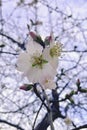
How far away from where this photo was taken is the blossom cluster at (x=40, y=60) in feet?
4.99

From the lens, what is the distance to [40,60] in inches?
63.1

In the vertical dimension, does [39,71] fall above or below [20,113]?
above


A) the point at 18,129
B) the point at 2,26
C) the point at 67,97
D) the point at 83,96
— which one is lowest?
the point at 18,129

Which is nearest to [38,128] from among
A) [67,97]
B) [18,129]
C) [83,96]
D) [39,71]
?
[18,129]

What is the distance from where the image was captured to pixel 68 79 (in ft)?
18.7

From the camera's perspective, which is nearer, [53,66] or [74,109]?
[53,66]

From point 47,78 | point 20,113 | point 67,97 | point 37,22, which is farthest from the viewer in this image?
point 20,113

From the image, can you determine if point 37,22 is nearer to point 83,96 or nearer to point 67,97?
point 83,96

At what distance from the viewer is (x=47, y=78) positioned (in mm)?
1541

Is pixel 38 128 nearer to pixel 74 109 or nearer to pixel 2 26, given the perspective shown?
pixel 74 109

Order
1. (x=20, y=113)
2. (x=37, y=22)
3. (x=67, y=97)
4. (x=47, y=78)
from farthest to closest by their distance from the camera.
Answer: (x=20, y=113) → (x=37, y=22) → (x=67, y=97) → (x=47, y=78)

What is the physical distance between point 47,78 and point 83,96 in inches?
165

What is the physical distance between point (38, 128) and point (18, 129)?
0.33 metres

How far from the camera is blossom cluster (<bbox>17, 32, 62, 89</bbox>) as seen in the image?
Answer: 4.99ft
